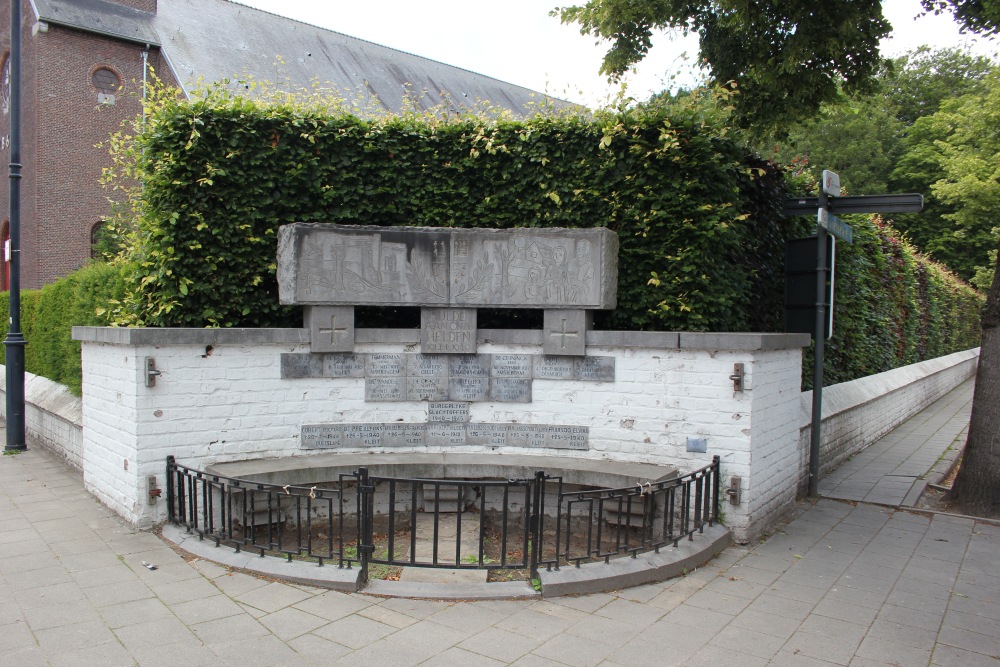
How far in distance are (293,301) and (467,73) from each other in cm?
3316

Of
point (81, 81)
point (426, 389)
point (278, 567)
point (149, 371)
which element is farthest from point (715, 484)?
point (81, 81)

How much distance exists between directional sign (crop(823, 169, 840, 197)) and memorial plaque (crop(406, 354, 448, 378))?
4.39 m

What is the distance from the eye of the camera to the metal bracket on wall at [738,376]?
5664mm

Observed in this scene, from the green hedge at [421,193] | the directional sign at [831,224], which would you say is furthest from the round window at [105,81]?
the directional sign at [831,224]

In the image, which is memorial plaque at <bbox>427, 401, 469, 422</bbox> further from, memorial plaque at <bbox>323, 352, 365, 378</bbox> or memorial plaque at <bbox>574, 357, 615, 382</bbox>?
memorial plaque at <bbox>574, 357, 615, 382</bbox>

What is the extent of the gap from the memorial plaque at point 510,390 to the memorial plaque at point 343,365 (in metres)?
1.26

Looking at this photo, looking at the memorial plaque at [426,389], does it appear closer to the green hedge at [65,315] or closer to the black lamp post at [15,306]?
the green hedge at [65,315]

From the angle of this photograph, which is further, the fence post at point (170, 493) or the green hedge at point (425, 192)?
the green hedge at point (425, 192)

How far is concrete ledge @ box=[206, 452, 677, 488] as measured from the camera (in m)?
5.63

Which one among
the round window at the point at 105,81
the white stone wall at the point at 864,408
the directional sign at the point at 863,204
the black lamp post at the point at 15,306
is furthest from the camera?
the round window at the point at 105,81

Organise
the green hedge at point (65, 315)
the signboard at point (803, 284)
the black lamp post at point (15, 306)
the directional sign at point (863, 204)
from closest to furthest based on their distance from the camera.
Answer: the directional sign at point (863, 204) < the signboard at point (803, 284) < the green hedge at point (65, 315) < the black lamp post at point (15, 306)

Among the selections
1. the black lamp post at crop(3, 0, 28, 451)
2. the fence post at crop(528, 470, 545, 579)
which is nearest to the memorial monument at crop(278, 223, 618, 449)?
the fence post at crop(528, 470, 545, 579)

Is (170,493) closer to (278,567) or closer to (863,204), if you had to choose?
(278,567)

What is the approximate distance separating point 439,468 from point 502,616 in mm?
1964
